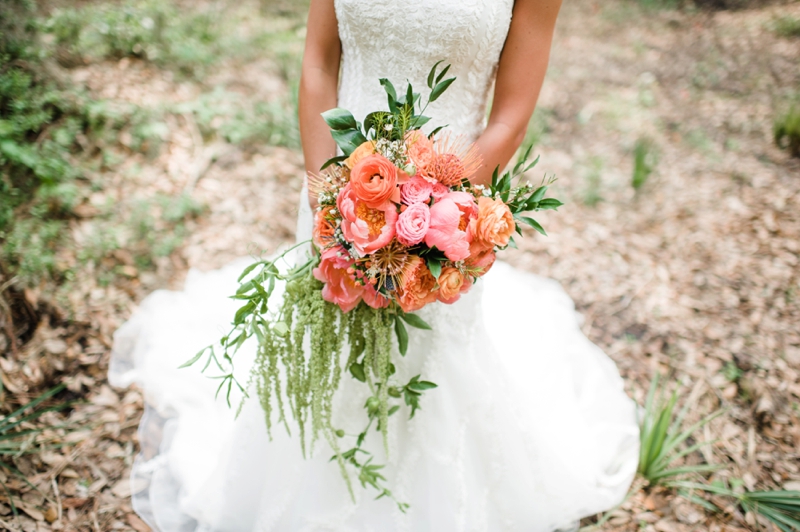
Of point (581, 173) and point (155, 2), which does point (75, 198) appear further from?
point (581, 173)

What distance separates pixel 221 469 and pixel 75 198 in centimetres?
234

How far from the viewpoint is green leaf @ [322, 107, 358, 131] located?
1.28 metres

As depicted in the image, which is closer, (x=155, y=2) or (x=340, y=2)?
(x=340, y=2)

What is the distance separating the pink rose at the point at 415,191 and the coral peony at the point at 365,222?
0.13 feet

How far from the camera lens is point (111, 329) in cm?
290

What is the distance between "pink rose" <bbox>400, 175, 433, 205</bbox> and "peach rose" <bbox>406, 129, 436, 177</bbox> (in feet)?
0.07

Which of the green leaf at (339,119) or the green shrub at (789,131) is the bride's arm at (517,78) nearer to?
the green leaf at (339,119)

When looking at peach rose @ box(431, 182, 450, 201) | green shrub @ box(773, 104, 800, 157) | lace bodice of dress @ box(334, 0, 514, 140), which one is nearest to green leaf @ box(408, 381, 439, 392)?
peach rose @ box(431, 182, 450, 201)

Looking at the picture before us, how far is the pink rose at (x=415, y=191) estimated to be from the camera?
1218 mm

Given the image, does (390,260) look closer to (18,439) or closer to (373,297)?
(373,297)

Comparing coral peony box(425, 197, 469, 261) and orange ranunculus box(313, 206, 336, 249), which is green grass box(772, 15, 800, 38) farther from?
orange ranunculus box(313, 206, 336, 249)

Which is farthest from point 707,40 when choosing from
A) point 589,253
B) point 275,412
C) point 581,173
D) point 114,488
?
point 114,488

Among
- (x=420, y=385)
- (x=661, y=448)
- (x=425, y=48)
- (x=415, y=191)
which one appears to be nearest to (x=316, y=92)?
(x=425, y=48)

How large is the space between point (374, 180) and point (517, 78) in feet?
2.57
